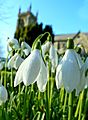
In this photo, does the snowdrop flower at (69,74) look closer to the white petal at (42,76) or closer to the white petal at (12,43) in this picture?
the white petal at (42,76)

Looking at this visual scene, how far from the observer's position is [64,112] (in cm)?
128

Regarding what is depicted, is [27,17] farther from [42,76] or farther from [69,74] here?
[69,74]

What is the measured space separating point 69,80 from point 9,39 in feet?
4.24

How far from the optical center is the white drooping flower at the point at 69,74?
846 millimetres

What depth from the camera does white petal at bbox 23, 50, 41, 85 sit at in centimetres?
88

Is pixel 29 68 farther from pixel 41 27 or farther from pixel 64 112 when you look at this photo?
pixel 41 27

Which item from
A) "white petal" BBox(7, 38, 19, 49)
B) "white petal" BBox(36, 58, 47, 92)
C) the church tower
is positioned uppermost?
the church tower

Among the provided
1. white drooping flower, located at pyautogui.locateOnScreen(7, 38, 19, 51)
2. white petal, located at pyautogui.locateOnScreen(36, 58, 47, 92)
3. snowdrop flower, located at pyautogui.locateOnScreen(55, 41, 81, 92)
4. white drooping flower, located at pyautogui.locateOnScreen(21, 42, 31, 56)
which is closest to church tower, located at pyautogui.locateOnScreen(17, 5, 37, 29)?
white drooping flower, located at pyautogui.locateOnScreen(7, 38, 19, 51)

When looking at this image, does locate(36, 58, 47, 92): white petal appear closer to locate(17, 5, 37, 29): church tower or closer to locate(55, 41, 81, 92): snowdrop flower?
locate(55, 41, 81, 92): snowdrop flower

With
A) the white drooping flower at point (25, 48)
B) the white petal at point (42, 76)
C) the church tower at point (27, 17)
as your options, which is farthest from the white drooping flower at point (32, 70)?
the church tower at point (27, 17)

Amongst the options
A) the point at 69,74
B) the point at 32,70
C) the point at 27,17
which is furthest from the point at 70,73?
the point at 27,17

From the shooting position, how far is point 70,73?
85 centimetres

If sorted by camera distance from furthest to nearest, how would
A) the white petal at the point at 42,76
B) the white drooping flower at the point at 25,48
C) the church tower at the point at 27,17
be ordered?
the church tower at the point at 27,17 < the white drooping flower at the point at 25,48 < the white petal at the point at 42,76

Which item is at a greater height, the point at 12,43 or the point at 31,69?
the point at 12,43
